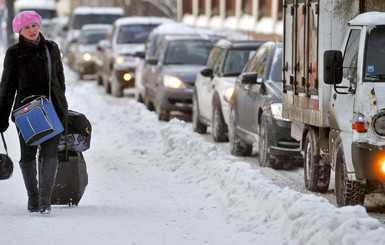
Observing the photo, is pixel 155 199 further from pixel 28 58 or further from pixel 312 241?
pixel 312 241

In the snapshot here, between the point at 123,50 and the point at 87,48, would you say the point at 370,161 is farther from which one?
the point at 87,48

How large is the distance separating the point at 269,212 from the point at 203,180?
3.09m

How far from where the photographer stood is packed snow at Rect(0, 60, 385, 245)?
729 cm

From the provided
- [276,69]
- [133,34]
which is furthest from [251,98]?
[133,34]

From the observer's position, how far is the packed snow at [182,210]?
7289 millimetres

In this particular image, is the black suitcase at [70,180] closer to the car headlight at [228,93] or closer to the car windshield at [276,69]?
the car windshield at [276,69]

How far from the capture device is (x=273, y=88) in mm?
13633

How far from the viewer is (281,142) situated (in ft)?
42.9

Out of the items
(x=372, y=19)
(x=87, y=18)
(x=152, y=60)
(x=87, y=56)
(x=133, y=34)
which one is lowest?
(x=87, y=56)

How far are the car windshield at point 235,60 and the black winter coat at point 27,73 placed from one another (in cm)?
831

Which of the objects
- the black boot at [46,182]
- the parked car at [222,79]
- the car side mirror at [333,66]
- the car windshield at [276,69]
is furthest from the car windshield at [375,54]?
the parked car at [222,79]

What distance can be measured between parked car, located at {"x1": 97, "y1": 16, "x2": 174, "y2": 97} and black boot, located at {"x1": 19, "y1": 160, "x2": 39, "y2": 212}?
17197mm

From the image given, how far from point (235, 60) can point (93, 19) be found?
24.3 metres

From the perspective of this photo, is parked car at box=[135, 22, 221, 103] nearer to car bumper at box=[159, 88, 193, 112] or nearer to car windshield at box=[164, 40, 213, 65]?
car windshield at box=[164, 40, 213, 65]
